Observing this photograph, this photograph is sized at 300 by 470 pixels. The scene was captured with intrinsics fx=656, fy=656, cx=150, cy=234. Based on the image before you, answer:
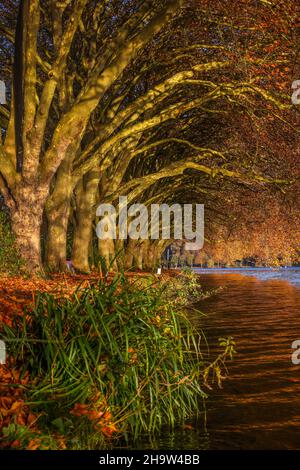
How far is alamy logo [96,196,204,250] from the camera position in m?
25.4

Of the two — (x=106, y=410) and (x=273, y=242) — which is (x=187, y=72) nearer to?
(x=106, y=410)

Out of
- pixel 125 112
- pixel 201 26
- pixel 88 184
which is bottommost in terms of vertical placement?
pixel 88 184

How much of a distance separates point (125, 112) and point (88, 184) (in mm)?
4223

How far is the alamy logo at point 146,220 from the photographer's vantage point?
25.4 m

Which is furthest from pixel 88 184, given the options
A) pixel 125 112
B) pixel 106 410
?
pixel 106 410

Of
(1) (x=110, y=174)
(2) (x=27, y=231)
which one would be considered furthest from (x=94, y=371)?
(1) (x=110, y=174)

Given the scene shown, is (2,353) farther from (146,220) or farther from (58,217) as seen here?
(146,220)


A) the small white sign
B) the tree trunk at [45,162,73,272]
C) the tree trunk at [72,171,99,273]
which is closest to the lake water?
the small white sign

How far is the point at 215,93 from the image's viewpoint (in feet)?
70.6

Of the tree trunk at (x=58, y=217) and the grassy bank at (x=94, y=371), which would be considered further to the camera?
the tree trunk at (x=58, y=217)

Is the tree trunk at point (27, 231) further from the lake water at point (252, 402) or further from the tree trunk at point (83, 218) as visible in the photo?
Answer: the tree trunk at point (83, 218)

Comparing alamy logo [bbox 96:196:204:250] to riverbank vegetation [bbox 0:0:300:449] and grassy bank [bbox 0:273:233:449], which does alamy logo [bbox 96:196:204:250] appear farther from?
grassy bank [bbox 0:273:233:449]

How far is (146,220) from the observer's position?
37594mm

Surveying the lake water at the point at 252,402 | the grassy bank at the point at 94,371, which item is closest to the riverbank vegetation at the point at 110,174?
the grassy bank at the point at 94,371
